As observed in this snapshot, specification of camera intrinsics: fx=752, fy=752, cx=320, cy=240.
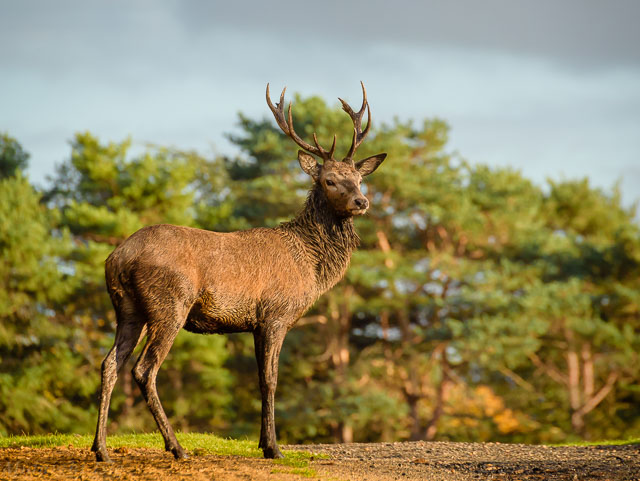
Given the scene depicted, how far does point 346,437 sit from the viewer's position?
2402cm

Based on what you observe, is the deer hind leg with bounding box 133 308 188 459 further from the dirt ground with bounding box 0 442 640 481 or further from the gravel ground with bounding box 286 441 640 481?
the gravel ground with bounding box 286 441 640 481

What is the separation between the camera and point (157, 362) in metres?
6.72

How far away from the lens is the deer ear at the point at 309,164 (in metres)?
7.97

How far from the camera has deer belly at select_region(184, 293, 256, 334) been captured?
710cm

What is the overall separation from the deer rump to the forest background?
14.4m

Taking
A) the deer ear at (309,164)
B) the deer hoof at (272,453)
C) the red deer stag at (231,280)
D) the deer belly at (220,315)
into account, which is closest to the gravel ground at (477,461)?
the deer hoof at (272,453)

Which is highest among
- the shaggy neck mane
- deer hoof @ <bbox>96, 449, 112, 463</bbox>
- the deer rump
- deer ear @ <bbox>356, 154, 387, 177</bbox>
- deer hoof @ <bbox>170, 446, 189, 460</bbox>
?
deer ear @ <bbox>356, 154, 387, 177</bbox>

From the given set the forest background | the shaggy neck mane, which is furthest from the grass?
the forest background

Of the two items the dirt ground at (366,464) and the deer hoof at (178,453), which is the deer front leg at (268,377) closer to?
the dirt ground at (366,464)

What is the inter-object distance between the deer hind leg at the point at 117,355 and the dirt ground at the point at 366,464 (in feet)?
0.69

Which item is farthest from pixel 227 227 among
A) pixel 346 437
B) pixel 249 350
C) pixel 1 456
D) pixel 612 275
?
pixel 1 456

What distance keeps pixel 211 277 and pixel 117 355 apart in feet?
3.61

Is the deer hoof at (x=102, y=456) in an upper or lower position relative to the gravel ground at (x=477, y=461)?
lower

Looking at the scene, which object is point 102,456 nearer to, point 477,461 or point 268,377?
point 268,377
